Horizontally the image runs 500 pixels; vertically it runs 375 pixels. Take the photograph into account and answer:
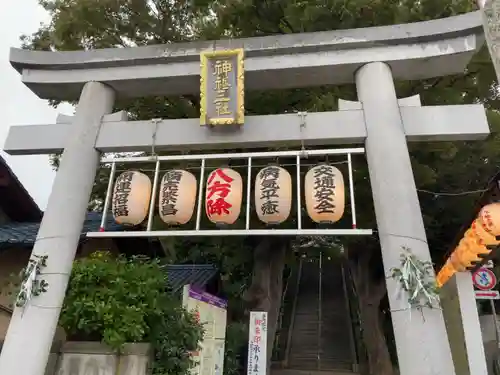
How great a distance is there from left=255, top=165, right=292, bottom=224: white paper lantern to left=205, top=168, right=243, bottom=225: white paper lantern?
30 cm

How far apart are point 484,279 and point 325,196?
650cm

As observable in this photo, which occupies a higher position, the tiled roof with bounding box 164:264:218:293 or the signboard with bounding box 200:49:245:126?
the signboard with bounding box 200:49:245:126

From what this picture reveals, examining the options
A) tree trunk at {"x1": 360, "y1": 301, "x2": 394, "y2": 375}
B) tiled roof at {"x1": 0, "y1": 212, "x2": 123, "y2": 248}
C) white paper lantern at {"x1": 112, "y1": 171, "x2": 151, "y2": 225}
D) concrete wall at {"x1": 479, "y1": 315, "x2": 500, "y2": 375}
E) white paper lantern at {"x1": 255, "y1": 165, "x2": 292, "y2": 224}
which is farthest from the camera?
tree trunk at {"x1": 360, "y1": 301, "x2": 394, "y2": 375}

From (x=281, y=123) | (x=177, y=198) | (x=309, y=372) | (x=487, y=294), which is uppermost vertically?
(x=281, y=123)

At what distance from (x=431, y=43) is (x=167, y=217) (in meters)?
4.28

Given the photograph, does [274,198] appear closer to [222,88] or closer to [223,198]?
[223,198]

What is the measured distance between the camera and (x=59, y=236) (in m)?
5.61

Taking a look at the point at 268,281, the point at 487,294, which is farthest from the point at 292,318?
the point at 487,294

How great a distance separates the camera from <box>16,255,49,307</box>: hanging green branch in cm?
533

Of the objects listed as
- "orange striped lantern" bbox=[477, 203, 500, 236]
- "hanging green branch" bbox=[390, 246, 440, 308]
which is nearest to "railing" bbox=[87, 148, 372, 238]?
"hanging green branch" bbox=[390, 246, 440, 308]

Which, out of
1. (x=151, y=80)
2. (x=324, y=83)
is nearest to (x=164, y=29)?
(x=151, y=80)

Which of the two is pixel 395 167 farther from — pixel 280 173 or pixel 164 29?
pixel 164 29

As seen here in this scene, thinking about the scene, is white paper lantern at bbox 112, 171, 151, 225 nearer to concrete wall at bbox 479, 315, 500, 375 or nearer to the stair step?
concrete wall at bbox 479, 315, 500, 375

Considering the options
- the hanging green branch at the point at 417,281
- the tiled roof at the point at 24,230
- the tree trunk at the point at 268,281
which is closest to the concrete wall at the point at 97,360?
the hanging green branch at the point at 417,281
